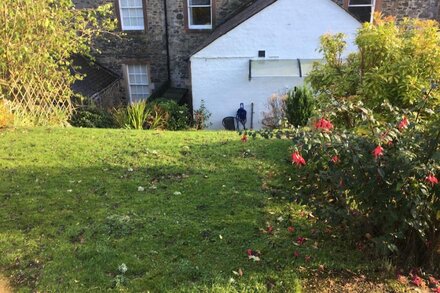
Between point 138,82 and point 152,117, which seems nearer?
point 152,117

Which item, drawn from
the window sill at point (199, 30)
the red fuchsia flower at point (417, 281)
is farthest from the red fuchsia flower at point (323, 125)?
the window sill at point (199, 30)

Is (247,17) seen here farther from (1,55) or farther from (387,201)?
(387,201)

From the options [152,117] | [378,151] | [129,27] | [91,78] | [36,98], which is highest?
[129,27]

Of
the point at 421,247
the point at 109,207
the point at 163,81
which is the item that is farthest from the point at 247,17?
the point at 421,247

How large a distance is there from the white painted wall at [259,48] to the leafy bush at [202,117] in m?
0.17

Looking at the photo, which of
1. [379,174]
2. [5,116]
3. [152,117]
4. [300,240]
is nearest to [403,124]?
[379,174]

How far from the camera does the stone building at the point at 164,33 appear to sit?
50.8ft

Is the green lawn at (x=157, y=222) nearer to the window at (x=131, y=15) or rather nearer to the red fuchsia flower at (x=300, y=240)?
the red fuchsia flower at (x=300, y=240)

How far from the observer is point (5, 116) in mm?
8344

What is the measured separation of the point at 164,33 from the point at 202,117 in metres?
4.78

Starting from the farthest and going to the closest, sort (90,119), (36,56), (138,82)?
1. (138,82)
2. (90,119)
3. (36,56)

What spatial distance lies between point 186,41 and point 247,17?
4.02 metres

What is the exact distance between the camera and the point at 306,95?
10.8 m

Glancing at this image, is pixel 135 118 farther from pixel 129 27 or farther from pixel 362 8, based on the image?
pixel 362 8
